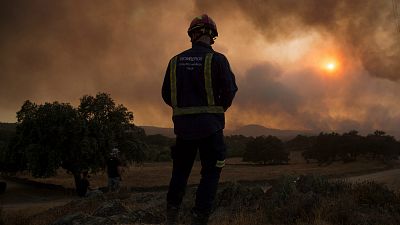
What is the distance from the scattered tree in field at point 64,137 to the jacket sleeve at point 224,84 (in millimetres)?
28220

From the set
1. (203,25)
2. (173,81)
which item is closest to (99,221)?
(173,81)

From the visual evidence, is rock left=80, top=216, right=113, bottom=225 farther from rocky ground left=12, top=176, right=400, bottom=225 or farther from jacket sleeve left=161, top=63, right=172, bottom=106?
jacket sleeve left=161, top=63, right=172, bottom=106

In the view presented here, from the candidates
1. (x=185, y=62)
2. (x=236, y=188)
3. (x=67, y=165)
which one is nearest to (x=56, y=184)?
(x=67, y=165)

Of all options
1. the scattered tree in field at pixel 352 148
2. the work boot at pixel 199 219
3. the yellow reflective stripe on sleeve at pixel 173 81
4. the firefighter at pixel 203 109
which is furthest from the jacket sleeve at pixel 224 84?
the scattered tree in field at pixel 352 148

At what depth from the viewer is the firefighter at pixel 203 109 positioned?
5.41 meters

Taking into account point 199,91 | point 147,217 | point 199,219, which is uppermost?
point 199,91

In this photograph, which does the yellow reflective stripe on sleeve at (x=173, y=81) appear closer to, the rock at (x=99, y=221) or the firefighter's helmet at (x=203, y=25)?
the firefighter's helmet at (x=203, y=25)

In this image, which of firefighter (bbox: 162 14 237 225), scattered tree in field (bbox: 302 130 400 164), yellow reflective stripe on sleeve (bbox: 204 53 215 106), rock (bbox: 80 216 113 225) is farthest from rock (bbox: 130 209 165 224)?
scattered tree in field (bbox: 302 130 400 164)

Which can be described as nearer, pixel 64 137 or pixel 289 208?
pixel 289 208

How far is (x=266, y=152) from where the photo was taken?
68.6 metres

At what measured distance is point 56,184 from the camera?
40.5 meters

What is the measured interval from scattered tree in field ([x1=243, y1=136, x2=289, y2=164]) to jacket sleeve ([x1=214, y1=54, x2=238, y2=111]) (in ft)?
210

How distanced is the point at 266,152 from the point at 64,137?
40379 millimetres

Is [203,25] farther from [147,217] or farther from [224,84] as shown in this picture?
[147,217]
